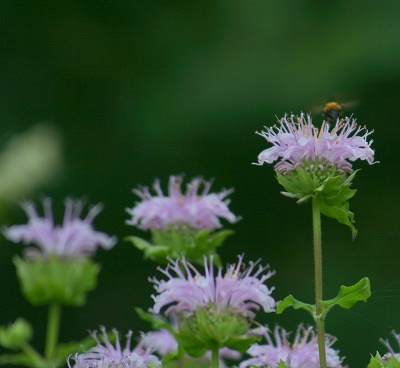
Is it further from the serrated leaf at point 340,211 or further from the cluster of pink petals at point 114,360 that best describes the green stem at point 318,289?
the cluster of pink petals at point 114,360

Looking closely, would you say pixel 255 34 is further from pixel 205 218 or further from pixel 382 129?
pixel 205 218

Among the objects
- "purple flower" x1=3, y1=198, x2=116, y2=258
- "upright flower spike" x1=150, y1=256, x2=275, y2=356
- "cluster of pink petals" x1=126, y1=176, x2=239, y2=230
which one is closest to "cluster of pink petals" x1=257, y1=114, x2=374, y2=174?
"upright flower spike" x1=150, y1=256, x2=275, y2=356

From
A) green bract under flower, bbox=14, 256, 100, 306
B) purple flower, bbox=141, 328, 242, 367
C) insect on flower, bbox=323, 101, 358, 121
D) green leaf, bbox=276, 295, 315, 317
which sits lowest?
green leaf, bbox=276, 295, 315, 317

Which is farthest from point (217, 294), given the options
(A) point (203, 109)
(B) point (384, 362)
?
(A) point (203, 109)

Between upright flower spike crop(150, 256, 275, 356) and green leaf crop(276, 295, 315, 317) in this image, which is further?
upright flower spike crop(150, 256, 275, 356)

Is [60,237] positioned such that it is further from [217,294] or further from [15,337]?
[217,294]

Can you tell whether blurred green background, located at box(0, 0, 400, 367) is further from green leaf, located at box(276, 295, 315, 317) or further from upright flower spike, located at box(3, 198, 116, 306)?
green leaf, located at box(276, 295, 315, 317)

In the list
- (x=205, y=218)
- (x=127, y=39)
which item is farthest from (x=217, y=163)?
(x=205, y=218)
